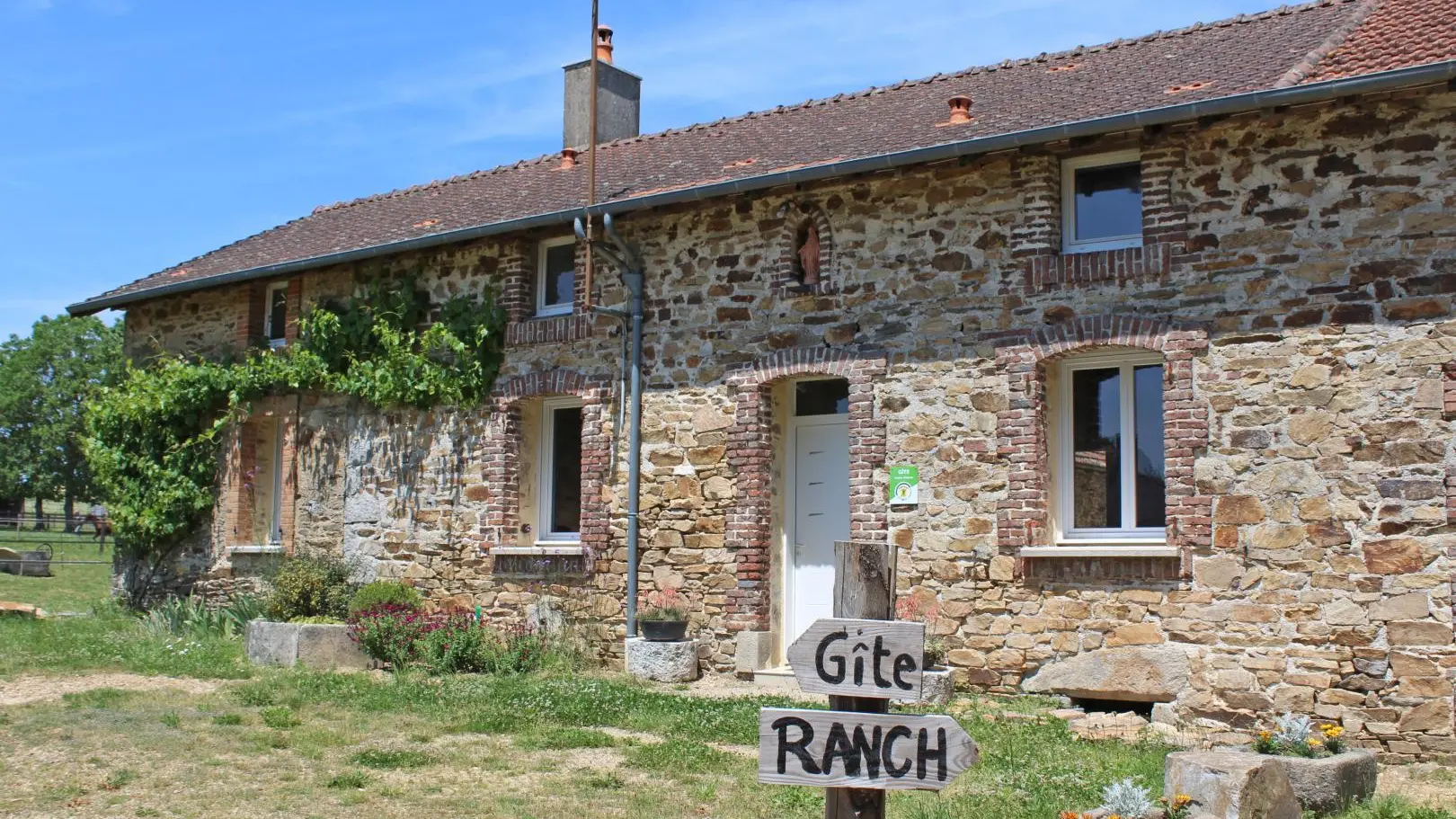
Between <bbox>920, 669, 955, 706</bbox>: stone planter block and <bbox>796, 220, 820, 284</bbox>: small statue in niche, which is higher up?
<bbox>796, 220, 820, 284</bbox>: small statue in niche

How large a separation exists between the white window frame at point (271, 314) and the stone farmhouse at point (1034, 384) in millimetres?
1982

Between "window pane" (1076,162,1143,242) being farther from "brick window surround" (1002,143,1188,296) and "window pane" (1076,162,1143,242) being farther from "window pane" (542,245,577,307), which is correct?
"window pane" (542,245,577,307)

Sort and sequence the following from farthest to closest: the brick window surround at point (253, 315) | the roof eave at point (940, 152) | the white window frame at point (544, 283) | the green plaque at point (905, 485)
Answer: the brick window surround at point (253, 315)
the white window frame at point (544, 283)
the green plaque at point (905, 485)
the roof eave at point (940, 152)

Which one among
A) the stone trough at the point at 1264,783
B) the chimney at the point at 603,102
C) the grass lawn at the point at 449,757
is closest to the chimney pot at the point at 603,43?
the chimney at the point at 603,102

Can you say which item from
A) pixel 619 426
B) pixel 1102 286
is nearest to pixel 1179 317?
pixel 1102 286

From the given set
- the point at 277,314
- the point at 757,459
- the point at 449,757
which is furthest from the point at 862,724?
the point at 277,314

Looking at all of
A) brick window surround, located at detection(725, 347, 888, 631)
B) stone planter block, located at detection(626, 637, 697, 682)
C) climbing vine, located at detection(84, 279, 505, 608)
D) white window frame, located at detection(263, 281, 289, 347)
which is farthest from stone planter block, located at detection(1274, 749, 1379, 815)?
white window frame, located at detection(263, 281, 289, 347)

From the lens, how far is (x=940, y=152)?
35.1 feet

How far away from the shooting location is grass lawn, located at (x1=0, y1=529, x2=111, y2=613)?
19891mm

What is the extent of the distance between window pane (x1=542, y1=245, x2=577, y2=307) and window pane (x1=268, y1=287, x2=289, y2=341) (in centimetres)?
413

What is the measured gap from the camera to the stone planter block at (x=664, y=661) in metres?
12.0

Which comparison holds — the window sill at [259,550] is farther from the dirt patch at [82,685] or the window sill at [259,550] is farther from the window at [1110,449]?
the window at [1110,449]

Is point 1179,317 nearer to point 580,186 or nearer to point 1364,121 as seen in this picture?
point 1364,121

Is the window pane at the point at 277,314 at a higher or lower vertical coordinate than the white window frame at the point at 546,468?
higher
